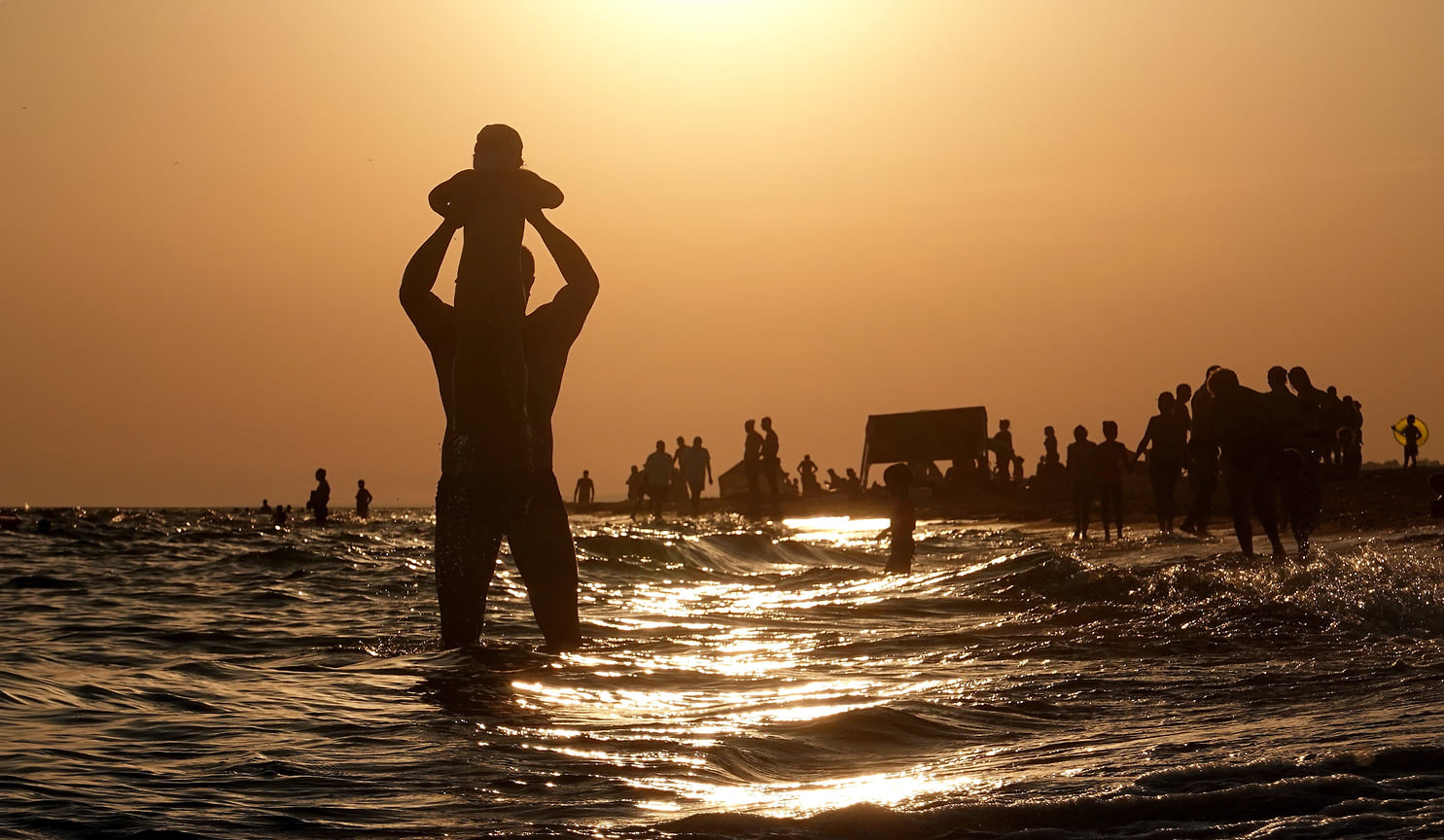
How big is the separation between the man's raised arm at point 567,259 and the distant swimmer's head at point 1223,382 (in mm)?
7735

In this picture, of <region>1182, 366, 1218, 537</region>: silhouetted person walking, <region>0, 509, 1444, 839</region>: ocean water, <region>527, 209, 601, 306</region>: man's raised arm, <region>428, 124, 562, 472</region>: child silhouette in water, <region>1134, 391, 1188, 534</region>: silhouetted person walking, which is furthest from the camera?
<region>1134, 391, 1188, 534</region>: silhouetted person walking

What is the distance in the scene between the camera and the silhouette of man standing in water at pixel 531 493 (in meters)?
A: 7.37

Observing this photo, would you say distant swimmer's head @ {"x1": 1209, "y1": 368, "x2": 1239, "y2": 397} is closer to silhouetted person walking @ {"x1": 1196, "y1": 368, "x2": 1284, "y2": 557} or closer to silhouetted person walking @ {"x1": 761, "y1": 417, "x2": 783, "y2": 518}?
silhouetted person walking @ {"x1": 1196, "y1": 368, "x2": 1284, "y2": 557}

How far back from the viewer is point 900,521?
15.0 meters

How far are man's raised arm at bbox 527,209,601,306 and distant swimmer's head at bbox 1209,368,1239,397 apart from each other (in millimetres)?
7735

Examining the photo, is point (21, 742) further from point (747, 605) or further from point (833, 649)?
point (747, 605)

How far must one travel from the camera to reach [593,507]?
55781 mm

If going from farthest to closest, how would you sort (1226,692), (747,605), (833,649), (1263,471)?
(1263,471)
(747,605)
(833,649)
(1226,692)

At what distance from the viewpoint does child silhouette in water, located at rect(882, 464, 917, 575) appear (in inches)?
584

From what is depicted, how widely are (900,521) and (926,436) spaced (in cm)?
2606

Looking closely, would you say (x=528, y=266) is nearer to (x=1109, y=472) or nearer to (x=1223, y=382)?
(x=1223, y=382)

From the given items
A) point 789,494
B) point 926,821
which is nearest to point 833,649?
point 926,821

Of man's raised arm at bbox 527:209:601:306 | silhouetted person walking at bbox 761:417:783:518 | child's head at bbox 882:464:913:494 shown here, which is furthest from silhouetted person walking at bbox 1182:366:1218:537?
silhouetted person walking at bbox 761:417:783:518

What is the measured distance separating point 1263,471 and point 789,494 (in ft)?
110
